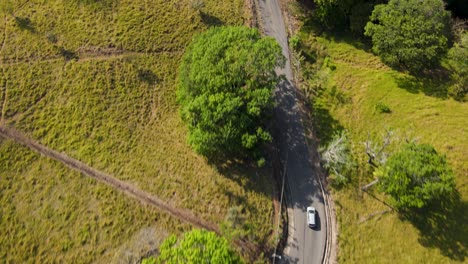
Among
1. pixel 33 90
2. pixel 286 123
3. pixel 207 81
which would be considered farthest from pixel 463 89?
pixel 33 90

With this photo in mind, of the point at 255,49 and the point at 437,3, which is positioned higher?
the point at 437,3

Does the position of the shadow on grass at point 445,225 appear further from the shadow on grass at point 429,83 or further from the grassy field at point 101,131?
the grassy field at point 101,131

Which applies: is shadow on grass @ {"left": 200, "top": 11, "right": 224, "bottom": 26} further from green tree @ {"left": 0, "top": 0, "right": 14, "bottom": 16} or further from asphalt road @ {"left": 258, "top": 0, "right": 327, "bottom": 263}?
green tree @ {"left": 0, "top": 0, "right": 14, "bottom": 16}

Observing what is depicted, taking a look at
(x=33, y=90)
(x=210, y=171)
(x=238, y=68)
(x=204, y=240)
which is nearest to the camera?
(x=204, y=240)

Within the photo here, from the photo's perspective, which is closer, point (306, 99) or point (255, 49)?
point (255, 49)

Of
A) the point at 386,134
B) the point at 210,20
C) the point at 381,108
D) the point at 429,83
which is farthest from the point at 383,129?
the point at 210,20

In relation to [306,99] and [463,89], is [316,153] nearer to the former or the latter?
[306,99]

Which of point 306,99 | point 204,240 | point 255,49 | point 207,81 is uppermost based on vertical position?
point 255,49

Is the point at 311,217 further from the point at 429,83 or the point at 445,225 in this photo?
the point at 429,83
